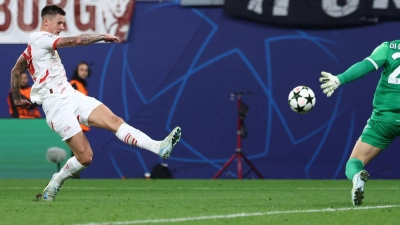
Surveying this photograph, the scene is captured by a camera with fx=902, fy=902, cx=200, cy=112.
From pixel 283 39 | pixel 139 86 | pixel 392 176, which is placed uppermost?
pixel 283 39

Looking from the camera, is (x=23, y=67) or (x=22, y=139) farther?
(x=22, y=139)

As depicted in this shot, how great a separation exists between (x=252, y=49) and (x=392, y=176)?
3.45 m

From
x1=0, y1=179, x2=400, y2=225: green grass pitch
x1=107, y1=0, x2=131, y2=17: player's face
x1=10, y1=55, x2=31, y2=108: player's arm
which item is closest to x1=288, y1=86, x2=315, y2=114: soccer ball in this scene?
x1=0, y1=179, x2=400, y2=225: green grass pitch

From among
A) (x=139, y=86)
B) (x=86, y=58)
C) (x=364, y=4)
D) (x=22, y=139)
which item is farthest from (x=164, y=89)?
(x=364, y=4)

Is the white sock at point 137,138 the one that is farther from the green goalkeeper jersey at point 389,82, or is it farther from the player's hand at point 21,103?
the green goalkeeper jersey at point 389,82

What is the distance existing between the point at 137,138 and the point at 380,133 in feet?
7.61

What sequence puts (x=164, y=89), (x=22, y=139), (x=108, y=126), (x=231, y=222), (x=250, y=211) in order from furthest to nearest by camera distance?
(x=164, y=89) < (x=22, y=139) < (x=108, y=126) < (x=250, y=211) < (x=231, y=222)

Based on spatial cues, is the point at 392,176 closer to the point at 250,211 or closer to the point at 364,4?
the point at 364,4

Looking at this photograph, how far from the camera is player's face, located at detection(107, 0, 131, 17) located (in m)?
16.6

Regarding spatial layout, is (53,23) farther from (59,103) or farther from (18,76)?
(59,103)

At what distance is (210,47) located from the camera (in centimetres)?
1667

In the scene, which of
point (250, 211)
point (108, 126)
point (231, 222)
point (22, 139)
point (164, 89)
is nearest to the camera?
point (231, 222)

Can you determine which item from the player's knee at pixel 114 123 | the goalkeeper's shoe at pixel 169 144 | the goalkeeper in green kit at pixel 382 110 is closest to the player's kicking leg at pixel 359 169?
the goalkeeper in green kit at pixel 382 110

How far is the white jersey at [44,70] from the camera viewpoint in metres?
9.01
